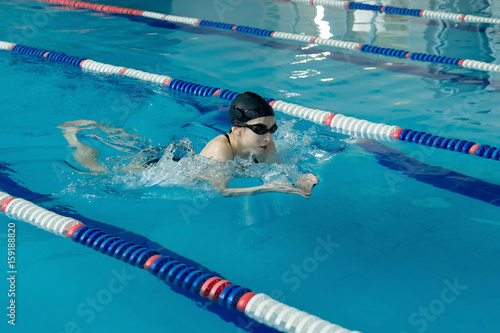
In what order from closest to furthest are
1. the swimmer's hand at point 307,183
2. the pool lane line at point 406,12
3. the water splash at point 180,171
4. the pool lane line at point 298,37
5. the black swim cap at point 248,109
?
the black swim cap at point 248,109 < the swimmer's hand at point 307,183 < the water splash at point 180,171 < the pool lane line at point 298,37 < the pool lane line at point 406,12

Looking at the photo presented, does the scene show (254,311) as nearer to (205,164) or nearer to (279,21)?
(205,164)

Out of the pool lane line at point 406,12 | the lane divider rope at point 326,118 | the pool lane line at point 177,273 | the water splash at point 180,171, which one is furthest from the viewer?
the pool lane line at point 406,12

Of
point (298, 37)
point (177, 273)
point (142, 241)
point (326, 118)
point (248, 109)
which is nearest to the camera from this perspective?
point (177, 273)

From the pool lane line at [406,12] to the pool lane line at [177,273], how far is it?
6.92 m

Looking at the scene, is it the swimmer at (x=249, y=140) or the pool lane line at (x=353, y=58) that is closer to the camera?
the swimmer at (x=249, y=140)

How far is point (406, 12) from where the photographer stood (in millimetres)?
9000

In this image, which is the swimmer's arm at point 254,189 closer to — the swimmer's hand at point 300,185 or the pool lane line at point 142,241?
the swimmer's hand at point 300,185

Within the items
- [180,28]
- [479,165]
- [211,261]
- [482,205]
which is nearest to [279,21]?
[180,28]

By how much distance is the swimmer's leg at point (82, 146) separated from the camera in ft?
13.6

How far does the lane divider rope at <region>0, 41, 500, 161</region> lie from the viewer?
4363 mm

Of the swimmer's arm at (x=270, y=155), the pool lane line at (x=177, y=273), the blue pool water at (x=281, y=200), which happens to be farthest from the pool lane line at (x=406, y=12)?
the pool lane line at (x=177, y=273)

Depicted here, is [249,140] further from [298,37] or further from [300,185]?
[298,37]

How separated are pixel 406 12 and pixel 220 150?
638cm

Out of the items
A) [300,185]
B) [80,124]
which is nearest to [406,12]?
[80,124]
